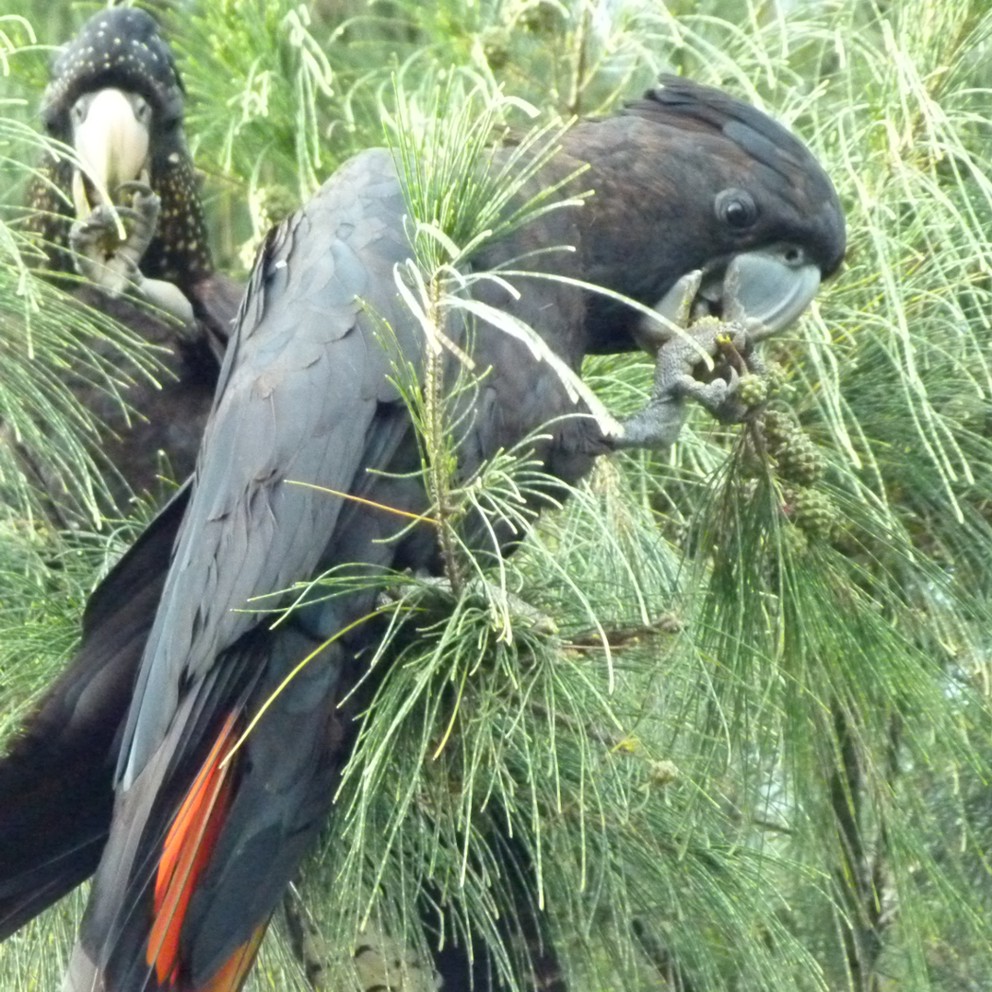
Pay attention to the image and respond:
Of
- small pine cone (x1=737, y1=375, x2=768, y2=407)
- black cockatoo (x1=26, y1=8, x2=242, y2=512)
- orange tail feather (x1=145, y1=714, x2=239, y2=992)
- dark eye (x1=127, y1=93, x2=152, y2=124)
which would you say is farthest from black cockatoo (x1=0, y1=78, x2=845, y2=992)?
dark eye (x1=127, y1=93, x2=152, y2=124)

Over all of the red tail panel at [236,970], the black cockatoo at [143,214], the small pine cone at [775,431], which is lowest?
the red tail panel at [236,970]

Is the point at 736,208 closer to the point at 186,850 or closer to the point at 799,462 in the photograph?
the point at 799,462

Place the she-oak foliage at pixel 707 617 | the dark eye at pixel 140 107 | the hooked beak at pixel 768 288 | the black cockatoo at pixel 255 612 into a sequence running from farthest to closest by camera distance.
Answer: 1. the dark eye at pixel 140 107
2. the hooked beak at pixel 768 288
3. the black cockatoo at pixel 255 612
4. the she-oak foliage at pixel 707 617

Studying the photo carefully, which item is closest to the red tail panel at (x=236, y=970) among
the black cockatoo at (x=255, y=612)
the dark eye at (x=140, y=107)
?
the black cockatoo at (x=255, y=612)

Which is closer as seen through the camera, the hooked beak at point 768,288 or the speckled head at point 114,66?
the hooked beak at point 768,288

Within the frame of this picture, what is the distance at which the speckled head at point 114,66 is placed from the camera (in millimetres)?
2064

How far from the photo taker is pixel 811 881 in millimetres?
1504

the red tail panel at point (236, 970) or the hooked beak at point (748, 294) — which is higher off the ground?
the hooked beak at point (748, 294)

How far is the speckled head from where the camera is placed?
6.77ft

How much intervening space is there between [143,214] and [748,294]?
74 cm

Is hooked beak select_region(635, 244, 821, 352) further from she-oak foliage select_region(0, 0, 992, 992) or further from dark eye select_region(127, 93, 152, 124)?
dark eye select_region(127, 93, 152, 124)

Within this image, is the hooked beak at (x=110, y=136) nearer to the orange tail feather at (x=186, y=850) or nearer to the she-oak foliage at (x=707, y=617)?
the she-oak foliage at (x=707, y=617)

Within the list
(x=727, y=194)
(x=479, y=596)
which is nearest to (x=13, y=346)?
(x=479, y=596)

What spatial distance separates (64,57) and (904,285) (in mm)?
1177
